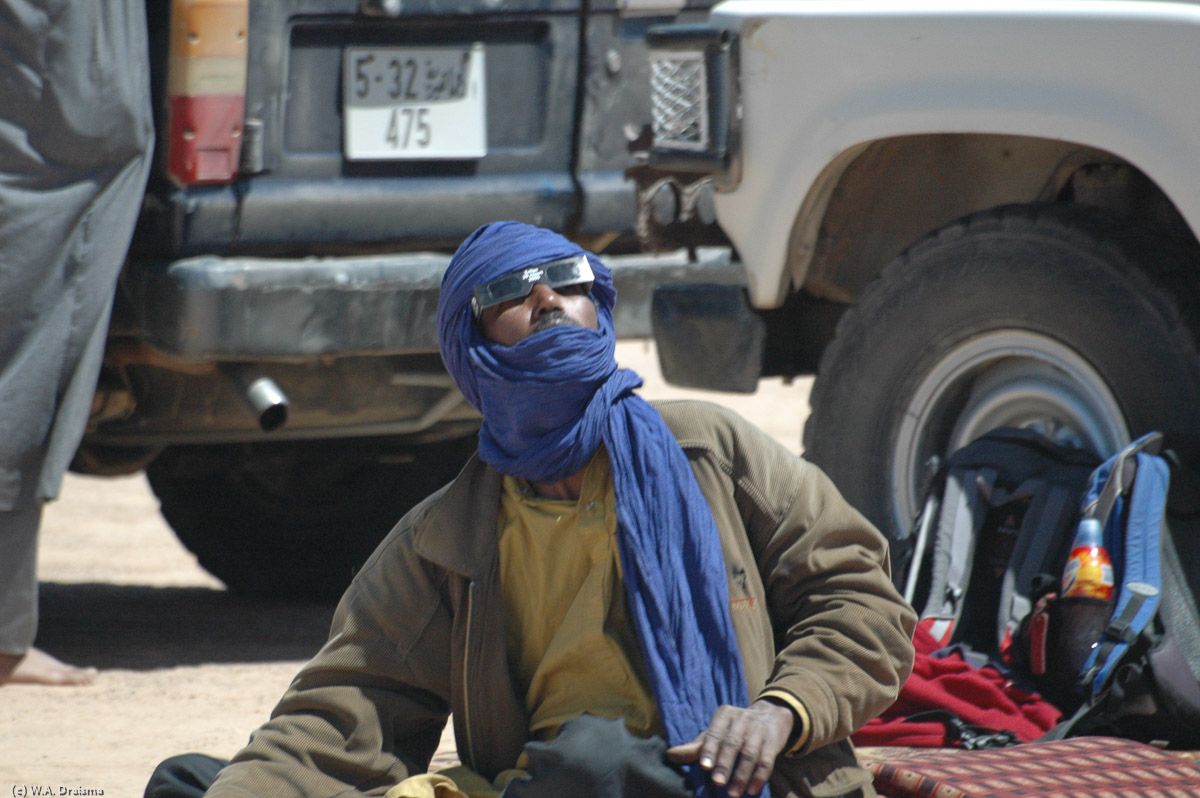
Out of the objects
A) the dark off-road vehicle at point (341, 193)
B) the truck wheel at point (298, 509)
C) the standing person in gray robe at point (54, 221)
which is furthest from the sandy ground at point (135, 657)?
the dark off-road vehicle at point (341, 193)

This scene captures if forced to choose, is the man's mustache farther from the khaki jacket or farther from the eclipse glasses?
the khaki jacket

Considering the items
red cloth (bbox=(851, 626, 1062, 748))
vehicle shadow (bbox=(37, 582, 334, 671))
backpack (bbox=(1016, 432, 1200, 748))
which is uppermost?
backpack (bbox=(1016, 432, 1200, 748))

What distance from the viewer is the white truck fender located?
3.27 meters

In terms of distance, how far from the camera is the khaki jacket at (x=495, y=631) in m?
2.33

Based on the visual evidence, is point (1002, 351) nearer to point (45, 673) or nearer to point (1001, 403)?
point (1001, 403)

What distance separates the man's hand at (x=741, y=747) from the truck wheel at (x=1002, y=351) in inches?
57.2

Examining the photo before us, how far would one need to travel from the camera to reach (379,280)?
A: 4.29m

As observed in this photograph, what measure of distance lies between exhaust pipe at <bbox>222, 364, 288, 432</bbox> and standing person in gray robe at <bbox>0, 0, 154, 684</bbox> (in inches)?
14.0

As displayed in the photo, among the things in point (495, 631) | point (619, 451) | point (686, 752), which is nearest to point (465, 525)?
point (495, 631)

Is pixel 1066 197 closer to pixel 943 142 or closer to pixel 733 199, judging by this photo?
pixel 943 142

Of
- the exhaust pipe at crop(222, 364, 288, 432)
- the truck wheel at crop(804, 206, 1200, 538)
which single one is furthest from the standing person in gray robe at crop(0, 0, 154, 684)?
the truck wheel at crop(804, 206, 1200, 538)

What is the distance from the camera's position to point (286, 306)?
4.20m

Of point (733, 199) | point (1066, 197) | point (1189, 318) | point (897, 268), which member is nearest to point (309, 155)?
point (733, 199)

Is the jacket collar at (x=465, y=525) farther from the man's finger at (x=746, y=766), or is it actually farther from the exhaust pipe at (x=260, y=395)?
the exhaust pipe at (x=260, y=395)
